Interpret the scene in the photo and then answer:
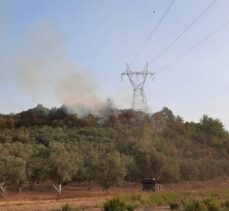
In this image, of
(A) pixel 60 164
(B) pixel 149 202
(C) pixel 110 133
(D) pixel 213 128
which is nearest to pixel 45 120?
(C) pixel 110 133

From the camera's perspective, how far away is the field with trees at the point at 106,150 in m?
76.7

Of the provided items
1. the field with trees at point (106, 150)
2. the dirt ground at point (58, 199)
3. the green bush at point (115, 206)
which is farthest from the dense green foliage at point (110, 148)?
the green bush at point (115, 206)

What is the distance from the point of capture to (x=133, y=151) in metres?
101

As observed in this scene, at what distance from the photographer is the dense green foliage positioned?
76812 mm

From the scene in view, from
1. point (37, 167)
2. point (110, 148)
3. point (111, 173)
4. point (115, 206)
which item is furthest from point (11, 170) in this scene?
point (115, 206)

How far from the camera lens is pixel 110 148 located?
10394cm

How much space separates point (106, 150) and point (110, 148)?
2.30 m

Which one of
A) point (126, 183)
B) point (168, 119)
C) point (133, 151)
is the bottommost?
point (126, 183)

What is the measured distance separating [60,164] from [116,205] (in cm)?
4542

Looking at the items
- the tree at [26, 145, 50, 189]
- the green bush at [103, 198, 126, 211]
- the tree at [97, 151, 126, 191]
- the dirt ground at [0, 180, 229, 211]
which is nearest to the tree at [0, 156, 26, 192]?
the dirt ground at [0, 180, 229, 211]

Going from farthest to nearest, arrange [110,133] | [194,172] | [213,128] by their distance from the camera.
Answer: [213,128] → [110,133] → [194,172]

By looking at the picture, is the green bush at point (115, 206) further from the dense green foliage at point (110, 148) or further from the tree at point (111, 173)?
the tree at point (111, 173)

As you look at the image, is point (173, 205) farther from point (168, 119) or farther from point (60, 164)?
point (168, 119)

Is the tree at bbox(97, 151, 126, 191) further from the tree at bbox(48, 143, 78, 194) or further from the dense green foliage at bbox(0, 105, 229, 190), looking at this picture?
the tree at bbox(48, 143, 78, 194)
